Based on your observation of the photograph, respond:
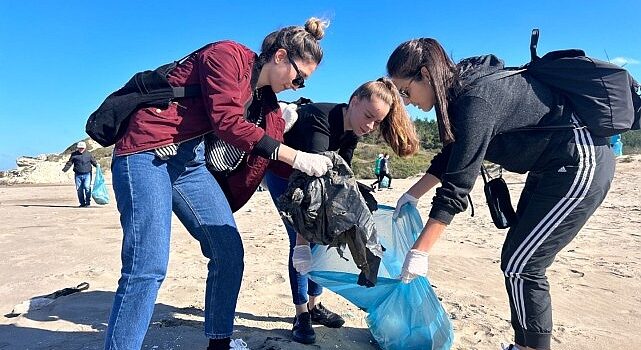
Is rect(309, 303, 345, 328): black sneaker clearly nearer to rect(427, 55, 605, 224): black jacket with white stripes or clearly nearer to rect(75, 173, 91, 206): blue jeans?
rect(427, 55, 605, 224): black jacket with white stripes

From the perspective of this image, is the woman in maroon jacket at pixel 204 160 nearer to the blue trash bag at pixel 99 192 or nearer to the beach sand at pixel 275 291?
the beach sand at pixel 275 291

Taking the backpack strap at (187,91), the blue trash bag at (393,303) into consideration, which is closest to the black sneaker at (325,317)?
the blue trash bag at (393,303)

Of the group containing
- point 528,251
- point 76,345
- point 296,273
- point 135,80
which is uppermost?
point 135,80

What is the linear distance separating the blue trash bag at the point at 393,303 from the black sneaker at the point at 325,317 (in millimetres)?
446

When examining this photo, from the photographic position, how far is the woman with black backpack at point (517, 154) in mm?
2242

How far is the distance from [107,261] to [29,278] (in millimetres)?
803

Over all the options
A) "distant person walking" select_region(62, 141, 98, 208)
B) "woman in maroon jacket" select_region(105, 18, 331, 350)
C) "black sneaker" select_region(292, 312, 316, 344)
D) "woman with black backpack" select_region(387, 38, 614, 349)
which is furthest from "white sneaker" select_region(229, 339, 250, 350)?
"distant person walking" select_region(62, 141, 98, 208)

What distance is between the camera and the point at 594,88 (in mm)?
2285

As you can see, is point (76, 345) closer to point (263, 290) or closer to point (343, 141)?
point (263, 290)

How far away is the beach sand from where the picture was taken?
125 inches

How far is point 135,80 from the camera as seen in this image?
7.55 ft

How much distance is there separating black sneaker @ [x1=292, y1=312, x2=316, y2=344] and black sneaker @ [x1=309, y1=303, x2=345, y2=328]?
220mm

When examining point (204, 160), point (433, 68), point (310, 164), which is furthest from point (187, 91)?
point (433, 68)

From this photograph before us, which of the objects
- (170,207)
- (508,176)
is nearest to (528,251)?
(170,207)
